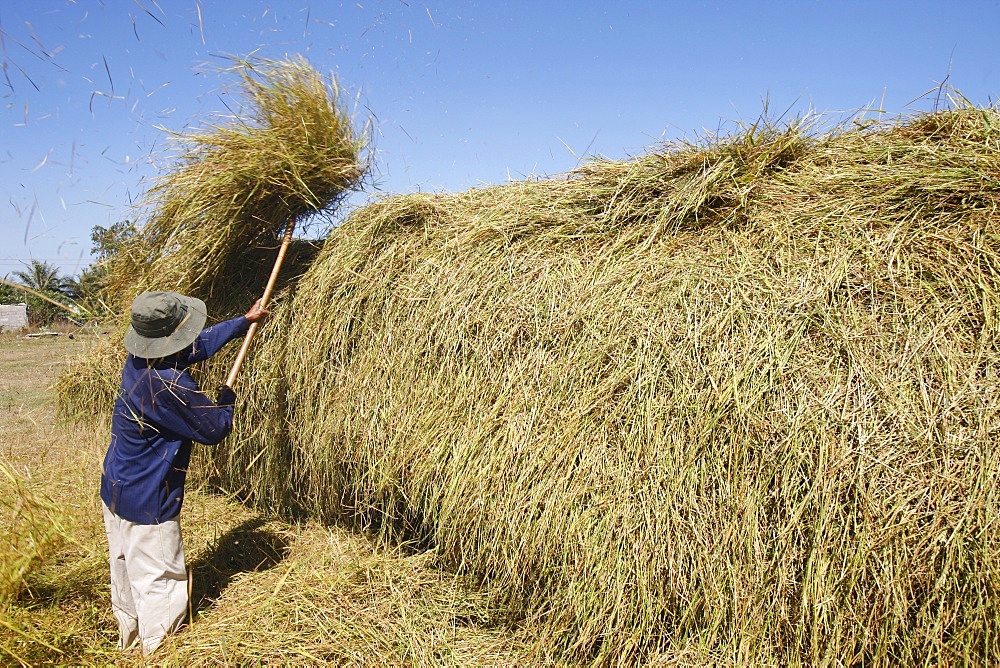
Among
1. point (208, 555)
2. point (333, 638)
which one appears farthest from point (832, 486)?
point (208, 555)

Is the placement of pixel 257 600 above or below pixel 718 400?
below

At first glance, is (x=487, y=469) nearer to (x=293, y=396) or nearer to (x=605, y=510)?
(x=605, y=510)

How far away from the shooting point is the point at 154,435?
9.50 ft

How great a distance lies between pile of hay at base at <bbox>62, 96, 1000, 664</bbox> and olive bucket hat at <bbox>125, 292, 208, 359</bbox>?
0.80 metres

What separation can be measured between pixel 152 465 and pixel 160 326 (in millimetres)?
630

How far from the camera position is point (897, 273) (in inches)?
84.2

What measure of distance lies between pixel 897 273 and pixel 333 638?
8.45 feet

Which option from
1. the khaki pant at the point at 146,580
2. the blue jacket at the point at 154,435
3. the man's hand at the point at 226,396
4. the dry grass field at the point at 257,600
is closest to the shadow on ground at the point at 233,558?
the dry grass field at the point at 257,600

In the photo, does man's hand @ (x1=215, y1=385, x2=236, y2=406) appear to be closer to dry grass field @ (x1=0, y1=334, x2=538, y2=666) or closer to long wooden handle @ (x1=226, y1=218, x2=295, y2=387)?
long wooden handle @ (x1=226, y1=218, x2=295, y2=387)

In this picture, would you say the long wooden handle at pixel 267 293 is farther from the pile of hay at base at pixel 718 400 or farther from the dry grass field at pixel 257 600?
the dry grass field at pixel 257 600

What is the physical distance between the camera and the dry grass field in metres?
2.65

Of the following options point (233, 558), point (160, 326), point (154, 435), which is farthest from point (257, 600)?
point (160, 326)

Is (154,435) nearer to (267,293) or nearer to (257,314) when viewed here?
(257,314)

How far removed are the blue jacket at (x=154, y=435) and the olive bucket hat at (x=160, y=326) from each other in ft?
0.26
